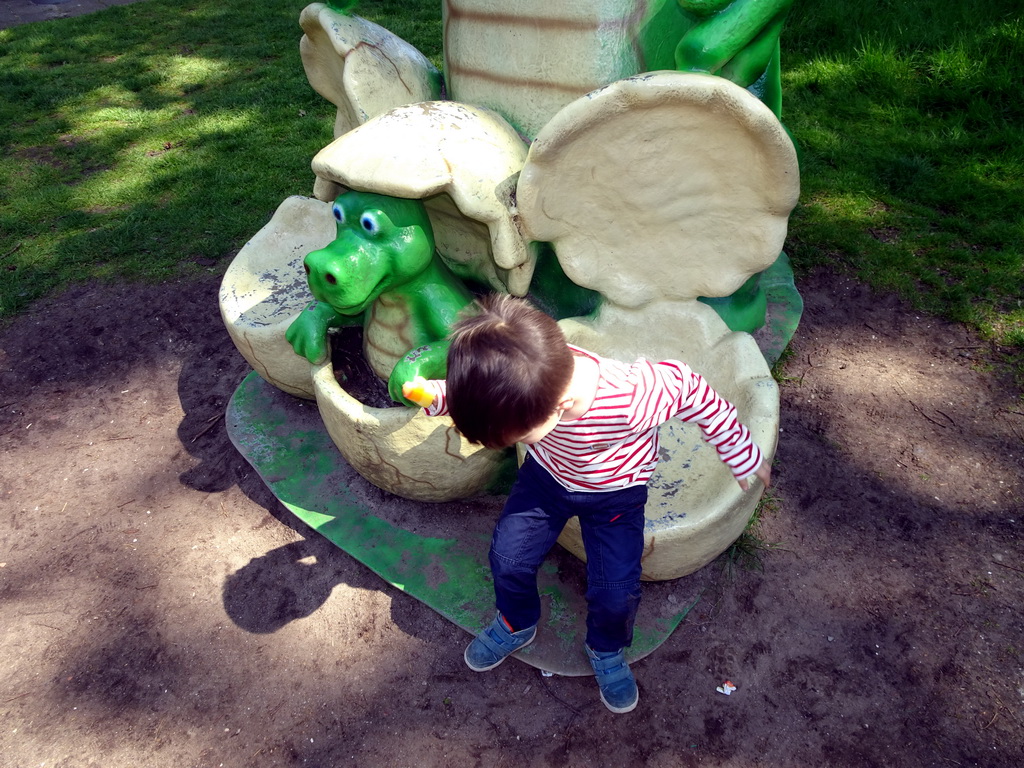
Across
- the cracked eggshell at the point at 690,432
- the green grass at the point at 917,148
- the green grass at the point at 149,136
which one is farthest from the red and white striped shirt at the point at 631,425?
the green grass at the point at 149,136

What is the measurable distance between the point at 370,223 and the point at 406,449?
60 centimetres

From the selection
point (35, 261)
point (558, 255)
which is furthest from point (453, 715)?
point (35, 261)

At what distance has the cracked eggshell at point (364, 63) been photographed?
2064mm

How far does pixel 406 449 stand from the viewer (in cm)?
198

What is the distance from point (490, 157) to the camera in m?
1.84

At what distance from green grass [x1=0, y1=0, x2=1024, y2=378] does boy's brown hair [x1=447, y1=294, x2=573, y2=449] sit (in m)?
2.40

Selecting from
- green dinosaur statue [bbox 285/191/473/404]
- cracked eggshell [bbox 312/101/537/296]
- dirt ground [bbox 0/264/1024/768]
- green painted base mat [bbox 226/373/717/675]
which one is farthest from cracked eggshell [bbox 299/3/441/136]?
dirt ground [bbox 0/264/1024/768]

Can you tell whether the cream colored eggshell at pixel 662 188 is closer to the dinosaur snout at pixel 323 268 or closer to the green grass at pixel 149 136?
the dinosaur snout at pixel 323 268

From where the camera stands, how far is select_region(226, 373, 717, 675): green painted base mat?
1.98 metres

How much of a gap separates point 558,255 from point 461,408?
88cm

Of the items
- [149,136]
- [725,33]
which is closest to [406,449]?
[725,33]

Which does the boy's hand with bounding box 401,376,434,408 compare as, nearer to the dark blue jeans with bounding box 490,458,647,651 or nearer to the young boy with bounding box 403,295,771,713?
the young boy with bounding box 403,295,771,713

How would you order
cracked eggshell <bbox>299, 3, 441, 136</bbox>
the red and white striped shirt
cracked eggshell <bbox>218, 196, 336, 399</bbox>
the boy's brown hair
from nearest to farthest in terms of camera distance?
the boy's brown hair
the red and white striped shirt
cracked eggshell <bbox>299, 3, 441, 136</bbox>
cracked eggshell <bbox>218, 196, 336, 399</bbox>

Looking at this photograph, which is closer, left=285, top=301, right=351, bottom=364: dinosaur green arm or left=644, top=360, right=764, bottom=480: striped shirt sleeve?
left=644, top=360, right=764, bottom=480: striped shirt sleeve
